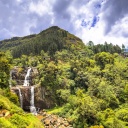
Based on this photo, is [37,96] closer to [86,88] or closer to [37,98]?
[37,98]

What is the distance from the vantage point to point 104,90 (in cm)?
5000

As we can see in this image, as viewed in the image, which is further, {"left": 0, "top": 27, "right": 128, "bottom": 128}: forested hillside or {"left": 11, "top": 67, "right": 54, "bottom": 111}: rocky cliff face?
{"left": 11, "top": 67, "right": 54, "bottom": 111}: rocky cliff face

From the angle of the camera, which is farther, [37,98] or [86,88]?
[86,88]

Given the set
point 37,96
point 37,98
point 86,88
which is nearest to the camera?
point 37,98

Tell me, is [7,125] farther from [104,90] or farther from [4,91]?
[104,90]

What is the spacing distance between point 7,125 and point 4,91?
21.0 meters

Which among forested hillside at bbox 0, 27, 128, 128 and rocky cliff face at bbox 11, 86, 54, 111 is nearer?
forested hillside at bbox 0, 27, 128, 128

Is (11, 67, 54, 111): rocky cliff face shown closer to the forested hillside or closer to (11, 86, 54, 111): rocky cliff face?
(11, 86, 54, 111): rocky cliff face

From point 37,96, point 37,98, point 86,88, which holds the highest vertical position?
point 86,88

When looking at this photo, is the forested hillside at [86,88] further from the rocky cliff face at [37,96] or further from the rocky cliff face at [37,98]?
the rocky cliff face at [37,98]

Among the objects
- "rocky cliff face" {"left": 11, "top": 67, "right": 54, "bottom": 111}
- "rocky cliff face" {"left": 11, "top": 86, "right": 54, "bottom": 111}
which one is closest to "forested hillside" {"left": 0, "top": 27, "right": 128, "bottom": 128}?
"rocky cliff face" {"left": 11, "top": 67, "right": 54, "bottom": 111}

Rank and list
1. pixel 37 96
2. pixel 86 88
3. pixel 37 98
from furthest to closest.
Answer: pixel 86 88
pixel 37 96
pixel 37 98

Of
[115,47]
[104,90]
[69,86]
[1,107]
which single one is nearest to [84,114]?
[104,90]

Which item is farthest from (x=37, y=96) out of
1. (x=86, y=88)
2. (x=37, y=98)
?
(x=86, y=88)
